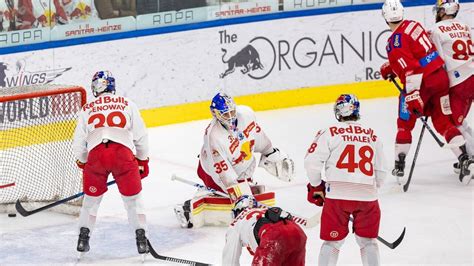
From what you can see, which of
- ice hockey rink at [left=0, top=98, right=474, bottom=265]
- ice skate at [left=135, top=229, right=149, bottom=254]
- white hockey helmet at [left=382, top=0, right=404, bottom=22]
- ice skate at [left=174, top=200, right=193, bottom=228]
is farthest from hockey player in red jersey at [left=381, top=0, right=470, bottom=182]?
ice skate at [left=135, top=229, right=149, bottom=254]

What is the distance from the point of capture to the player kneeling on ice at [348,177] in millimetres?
6434

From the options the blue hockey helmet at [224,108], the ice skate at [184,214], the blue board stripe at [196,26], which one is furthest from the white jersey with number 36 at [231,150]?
the blue board stripe at [196,26]

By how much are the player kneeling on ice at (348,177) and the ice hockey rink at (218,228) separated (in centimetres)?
67

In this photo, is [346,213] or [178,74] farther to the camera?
[178,74]

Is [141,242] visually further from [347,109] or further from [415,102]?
[415,102]

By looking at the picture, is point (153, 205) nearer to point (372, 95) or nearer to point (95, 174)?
point (95, 174)

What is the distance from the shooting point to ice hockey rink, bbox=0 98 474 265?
7328 mm

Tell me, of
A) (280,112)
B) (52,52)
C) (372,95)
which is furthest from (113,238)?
(372,95)

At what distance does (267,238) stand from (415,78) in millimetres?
3256

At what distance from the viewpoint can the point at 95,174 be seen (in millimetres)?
7141

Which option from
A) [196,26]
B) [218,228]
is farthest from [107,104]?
[196,26]

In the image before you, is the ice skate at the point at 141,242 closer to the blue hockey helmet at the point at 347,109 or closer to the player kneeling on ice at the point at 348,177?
the player kneeling on ice at the point at 348,177

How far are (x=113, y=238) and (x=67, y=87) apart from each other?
1138 millimetres

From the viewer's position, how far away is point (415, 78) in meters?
8.55
